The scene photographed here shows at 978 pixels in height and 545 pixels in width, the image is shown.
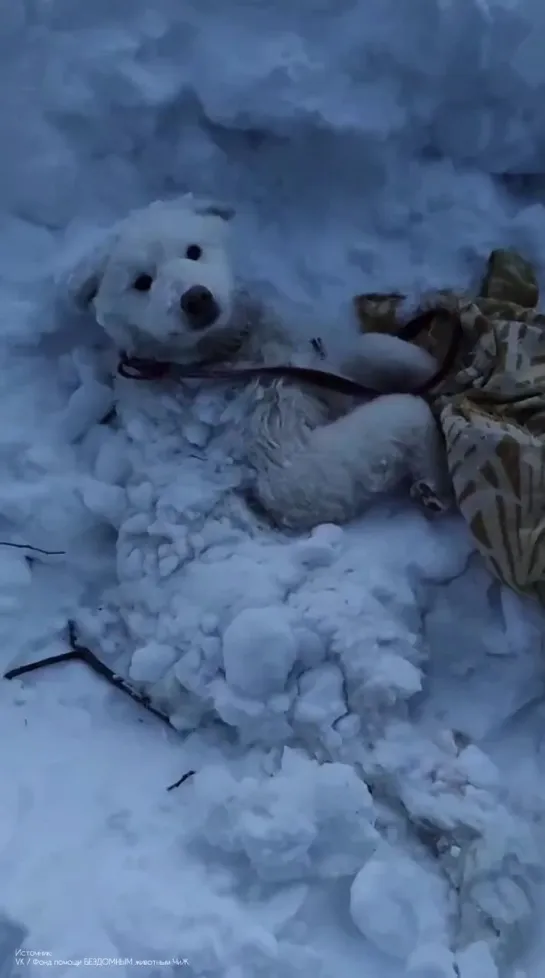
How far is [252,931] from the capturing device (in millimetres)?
922

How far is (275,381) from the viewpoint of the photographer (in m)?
1.25

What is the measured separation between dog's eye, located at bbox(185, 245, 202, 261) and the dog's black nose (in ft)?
0.25

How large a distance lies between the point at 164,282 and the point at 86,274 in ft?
0.43

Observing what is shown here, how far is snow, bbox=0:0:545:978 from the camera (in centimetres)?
96

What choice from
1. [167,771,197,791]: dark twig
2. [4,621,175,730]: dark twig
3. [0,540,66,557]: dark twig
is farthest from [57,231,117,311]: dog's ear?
[167,771,197,791]: dark twig

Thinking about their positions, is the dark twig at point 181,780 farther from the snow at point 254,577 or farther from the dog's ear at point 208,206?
the dog's ear at point 208,206

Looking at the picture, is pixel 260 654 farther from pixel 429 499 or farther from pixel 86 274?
pixel 86 274

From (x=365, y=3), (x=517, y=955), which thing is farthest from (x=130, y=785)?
(x=365, y=3)

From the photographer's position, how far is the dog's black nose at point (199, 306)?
1150mm

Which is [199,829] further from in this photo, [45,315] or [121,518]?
[45,315]

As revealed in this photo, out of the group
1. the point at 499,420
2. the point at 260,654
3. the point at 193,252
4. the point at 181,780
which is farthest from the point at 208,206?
the point at 181,780

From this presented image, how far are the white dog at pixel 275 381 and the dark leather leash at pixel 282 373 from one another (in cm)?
1

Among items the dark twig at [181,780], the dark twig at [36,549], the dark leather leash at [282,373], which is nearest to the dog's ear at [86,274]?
the dark leather leash at [282,373]

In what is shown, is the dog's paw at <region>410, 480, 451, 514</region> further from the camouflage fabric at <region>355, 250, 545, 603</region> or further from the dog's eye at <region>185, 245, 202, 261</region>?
the dog's eye at <region>185, 245, 202, 261</region>
